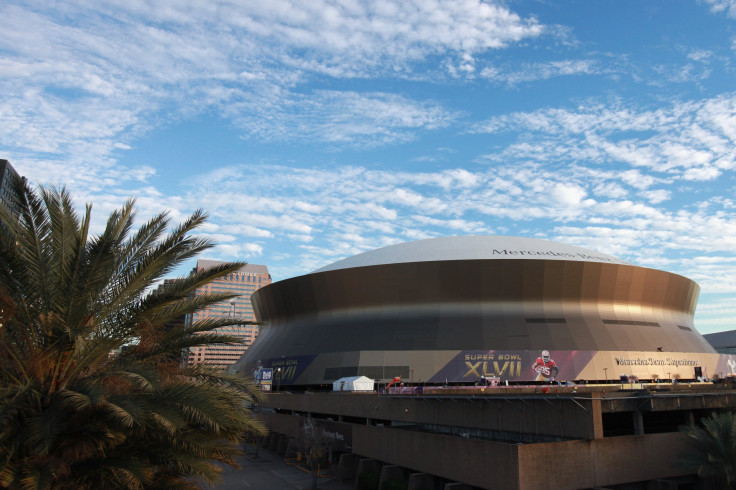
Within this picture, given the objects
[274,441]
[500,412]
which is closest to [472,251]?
[274,441]

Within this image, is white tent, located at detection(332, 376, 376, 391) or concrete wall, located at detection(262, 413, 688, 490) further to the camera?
white tent, located at detection(332, 376, 376, 391)

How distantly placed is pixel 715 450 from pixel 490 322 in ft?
93.7

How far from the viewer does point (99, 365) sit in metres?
10.3

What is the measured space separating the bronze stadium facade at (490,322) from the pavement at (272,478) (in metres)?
11.5

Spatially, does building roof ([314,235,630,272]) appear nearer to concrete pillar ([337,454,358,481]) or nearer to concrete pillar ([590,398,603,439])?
concrete pillar ([337,454,358,481])

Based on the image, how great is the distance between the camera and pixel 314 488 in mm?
24281

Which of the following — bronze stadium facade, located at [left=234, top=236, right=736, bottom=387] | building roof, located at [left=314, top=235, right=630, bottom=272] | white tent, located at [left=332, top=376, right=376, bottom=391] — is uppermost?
building roof, located at [left=314, top=235, right=630, bottom=272]

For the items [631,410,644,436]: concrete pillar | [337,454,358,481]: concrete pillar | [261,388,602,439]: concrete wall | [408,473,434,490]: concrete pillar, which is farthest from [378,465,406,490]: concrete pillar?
[631,410,644,436]: concrete pillar

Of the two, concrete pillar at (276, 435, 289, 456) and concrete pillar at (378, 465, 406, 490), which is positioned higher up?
concrete pillar at (378, 465, 406, 490)

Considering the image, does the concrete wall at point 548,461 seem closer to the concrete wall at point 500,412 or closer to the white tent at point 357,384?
the concrete wall at point 500,412

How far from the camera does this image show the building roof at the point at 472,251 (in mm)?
49594

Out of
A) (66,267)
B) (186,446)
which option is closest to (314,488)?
(186,446)

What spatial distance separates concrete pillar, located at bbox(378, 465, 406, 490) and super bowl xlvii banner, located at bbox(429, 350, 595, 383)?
1886 centimetres

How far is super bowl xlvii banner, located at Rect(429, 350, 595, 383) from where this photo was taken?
4047 cm
